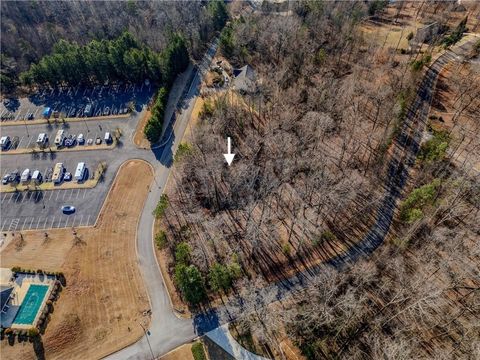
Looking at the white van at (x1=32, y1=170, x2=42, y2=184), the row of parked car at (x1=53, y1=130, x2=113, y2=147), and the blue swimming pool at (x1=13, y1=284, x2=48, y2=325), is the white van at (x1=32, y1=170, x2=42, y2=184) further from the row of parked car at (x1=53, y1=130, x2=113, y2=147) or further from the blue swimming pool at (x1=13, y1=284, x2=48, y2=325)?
the blue swimming pool at (x1=13, y1=284, x2=48, y2=325)

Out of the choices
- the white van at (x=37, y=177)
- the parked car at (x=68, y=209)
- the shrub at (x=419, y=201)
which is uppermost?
the shrub at (x=419, y=201)

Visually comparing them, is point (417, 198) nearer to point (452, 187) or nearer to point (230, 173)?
point (452, 187)

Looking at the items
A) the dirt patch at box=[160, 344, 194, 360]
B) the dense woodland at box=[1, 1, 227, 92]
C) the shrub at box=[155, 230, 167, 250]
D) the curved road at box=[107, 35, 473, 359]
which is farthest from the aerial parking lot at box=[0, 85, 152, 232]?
the dirt patch at box=[160, 344, 194, 360]

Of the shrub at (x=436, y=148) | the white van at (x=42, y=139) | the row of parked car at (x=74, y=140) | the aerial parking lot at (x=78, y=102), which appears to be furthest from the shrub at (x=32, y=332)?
the shrub at (x=436, y=148)

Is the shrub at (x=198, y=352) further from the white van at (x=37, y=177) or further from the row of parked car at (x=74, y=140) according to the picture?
the row of parked car at (x=74, y=140)

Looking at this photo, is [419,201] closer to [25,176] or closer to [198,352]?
[198,352]
